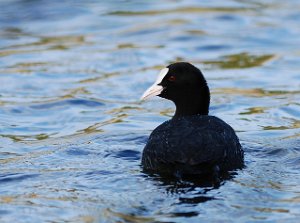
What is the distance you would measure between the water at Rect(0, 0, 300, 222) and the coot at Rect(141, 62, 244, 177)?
0.16 m

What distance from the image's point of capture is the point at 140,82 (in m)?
12.6

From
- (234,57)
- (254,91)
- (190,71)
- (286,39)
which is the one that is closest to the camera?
(190,71)

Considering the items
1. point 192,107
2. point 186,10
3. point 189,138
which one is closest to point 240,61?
point 186,10

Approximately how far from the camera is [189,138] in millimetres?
7641

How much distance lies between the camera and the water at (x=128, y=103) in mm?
7051

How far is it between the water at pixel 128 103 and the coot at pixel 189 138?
162 millimetres

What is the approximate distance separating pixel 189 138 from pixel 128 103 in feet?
12.9

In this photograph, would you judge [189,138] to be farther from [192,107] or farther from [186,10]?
[186,10]

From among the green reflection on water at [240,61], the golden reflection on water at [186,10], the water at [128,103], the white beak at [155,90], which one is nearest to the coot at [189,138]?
the white beak at [155,90]

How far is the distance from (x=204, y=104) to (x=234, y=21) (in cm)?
755

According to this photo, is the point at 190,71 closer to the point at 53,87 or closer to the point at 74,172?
the point at 74,172

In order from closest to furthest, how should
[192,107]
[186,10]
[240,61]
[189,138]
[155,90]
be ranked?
[189,138] → [192,107] → [155,90] → [240,61] → [186,10]

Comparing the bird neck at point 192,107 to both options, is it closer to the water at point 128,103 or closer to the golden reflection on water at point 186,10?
the water at point 128,103

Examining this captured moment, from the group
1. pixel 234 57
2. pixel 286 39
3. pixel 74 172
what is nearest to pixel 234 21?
pixel 286 39
